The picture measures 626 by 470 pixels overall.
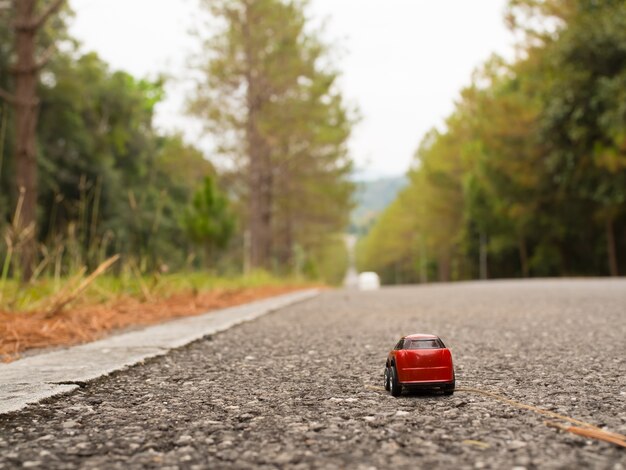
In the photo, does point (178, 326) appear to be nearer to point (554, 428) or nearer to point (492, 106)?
point (554, 428)

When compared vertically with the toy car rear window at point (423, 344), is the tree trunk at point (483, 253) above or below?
above

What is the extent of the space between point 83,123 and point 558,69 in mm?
18225

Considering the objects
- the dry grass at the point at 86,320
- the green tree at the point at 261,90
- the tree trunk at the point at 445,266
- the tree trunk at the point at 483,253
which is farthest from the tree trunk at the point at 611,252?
the dry grass at the point at 86,320

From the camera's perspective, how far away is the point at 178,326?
17.5ft

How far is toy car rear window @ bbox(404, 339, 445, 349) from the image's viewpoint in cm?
255

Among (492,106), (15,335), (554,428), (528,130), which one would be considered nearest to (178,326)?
(15,335)

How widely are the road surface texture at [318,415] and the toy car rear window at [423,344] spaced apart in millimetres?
216

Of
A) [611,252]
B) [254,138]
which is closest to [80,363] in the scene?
[254,138]

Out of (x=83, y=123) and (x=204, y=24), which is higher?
(x=204, y=24)

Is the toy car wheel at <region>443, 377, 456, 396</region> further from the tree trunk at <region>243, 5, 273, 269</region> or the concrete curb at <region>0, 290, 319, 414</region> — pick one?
the tree trunk at <region>243, 5, 273, 269</region>

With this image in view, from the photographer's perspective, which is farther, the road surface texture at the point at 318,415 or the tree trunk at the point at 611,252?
the tree trunk at the point at 611,252

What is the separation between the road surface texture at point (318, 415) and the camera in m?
1.73

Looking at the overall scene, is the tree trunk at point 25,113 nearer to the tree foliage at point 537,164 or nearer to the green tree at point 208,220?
the green tree at point 208,220

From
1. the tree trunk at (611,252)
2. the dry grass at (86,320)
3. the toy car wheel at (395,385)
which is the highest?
the tree trunk at (611,252)
